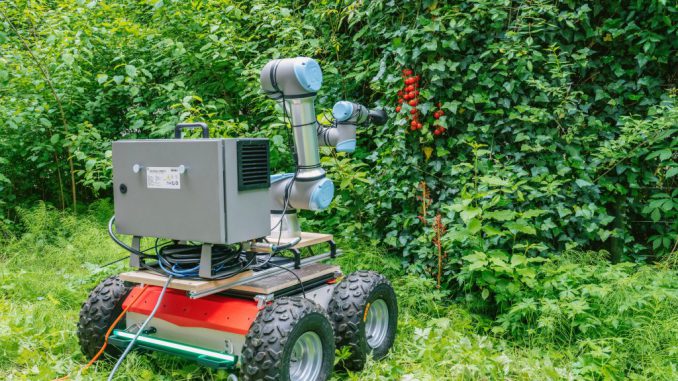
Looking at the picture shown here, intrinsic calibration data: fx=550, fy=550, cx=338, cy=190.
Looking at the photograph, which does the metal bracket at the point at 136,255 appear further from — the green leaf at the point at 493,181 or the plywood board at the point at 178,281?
the green leaf at the point at 493,181

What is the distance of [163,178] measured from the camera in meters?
2.33

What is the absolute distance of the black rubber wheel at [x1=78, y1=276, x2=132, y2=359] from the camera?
2.60m

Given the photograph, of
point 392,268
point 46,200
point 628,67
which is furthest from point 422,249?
point 46,200

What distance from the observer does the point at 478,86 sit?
3.64 m

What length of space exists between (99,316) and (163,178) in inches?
31.6

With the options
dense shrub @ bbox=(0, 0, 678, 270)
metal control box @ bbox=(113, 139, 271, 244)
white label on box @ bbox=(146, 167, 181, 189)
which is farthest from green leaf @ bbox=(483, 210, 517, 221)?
white label on box @ bbox=(146, 167, 181, 189)

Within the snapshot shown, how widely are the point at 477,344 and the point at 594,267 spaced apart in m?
0.92

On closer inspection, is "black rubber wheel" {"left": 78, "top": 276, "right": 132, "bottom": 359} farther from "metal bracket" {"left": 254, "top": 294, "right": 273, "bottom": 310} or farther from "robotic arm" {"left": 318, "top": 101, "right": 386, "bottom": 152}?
"robotic arm" {"left": 318, "top": 101, "right": 386, "bottom": 152}

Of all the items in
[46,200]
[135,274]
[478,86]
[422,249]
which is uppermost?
[478,86]

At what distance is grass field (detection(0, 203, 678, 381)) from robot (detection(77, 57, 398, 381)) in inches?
6.4

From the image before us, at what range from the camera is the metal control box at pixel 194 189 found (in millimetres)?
2223

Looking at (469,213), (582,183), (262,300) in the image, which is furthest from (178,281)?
(582,183)

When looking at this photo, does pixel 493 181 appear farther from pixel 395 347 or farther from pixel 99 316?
pixel 99 316

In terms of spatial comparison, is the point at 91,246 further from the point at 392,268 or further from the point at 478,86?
the point at 478,86
